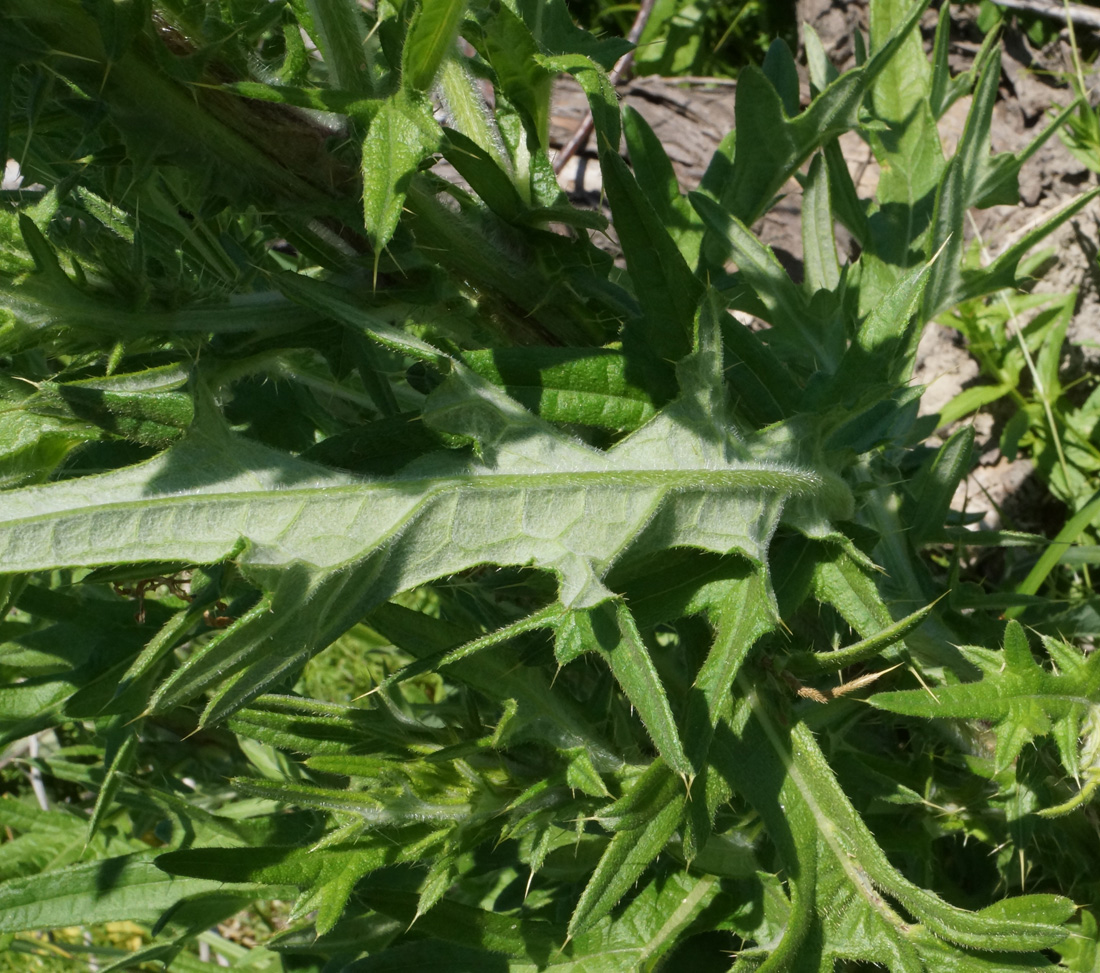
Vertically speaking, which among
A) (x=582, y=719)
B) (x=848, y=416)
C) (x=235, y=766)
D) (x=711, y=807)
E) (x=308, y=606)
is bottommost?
(x=235, y=766)

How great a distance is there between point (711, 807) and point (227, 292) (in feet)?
3.85

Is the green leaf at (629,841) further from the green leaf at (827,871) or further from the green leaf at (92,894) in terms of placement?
the green leaf at (92,894)

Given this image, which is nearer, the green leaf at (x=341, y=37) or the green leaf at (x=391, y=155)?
the green leaf at (x=391, y=155)

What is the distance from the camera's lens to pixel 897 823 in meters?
2.08

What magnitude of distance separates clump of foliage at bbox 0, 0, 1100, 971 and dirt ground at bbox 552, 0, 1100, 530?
133 centimetres

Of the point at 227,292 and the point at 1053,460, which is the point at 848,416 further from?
the point at 1053,460

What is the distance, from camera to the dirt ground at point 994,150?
3.34 m

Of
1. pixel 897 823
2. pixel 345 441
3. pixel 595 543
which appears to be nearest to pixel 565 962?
pixel 897 823

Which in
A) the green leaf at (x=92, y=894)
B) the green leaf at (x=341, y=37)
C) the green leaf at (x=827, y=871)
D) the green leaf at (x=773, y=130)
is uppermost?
the green leaf at (x=341, y=37)

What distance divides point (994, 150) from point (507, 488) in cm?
282

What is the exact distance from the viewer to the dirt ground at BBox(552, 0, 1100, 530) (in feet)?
11.0

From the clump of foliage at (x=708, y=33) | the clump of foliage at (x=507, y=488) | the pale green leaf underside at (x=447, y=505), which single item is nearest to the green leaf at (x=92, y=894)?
the clump of foliage at (x=507, y=488)

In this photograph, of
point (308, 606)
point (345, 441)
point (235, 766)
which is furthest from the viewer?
point (235, 766)

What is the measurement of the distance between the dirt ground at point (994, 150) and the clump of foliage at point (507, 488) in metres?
1.33
